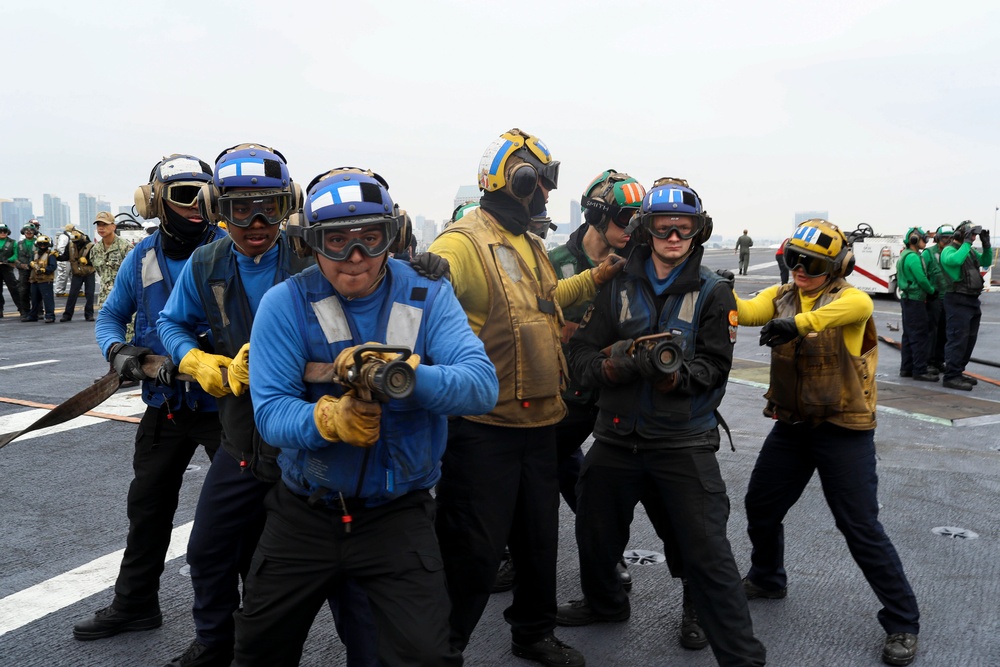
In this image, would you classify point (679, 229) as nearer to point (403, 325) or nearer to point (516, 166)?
point (516, 166)

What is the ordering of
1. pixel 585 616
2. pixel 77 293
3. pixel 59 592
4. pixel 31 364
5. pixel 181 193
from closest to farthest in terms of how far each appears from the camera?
1. pixel 181 193
2. pixel 585 616
3. pixel 59 592
4. pixel 31 364
5. pixel 77 293

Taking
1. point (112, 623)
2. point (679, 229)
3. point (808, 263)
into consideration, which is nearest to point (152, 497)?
point (112, 623)

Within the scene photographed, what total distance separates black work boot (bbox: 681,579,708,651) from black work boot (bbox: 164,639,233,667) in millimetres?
2062

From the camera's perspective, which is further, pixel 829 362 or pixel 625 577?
pixel 625 577

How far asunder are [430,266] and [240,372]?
31.8 inches

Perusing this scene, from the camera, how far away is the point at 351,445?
8.79ft

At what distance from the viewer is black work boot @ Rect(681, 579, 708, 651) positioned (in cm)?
399

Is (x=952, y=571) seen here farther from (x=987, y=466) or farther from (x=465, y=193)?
(x=465, y=193)

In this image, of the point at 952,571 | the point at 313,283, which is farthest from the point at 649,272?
the point at 952,571

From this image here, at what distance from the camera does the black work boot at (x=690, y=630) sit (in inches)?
157

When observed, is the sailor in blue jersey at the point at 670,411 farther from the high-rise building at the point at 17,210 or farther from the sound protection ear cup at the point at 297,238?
the high-rise building at the point at 17,210

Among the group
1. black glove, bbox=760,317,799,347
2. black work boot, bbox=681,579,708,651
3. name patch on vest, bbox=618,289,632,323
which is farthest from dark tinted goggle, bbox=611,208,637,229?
black work boot, bbox=681,579,708,651

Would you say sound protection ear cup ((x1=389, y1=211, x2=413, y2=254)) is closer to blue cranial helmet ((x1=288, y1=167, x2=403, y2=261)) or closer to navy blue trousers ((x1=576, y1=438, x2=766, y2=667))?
blue cranial helmet ((x1=288, y1=167, x2=403, y2=261))

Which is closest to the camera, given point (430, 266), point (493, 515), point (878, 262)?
point (430, 266)
